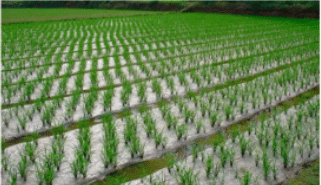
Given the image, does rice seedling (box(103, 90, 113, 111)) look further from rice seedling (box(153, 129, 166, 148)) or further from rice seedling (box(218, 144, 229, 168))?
rice seedling (box(218, 144, 229, 168))

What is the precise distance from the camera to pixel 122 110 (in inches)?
145

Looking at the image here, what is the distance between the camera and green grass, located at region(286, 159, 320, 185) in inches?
90.7

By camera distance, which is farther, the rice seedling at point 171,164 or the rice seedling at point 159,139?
the rice seedling at point 159,139

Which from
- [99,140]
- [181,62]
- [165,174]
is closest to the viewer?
[165,174]

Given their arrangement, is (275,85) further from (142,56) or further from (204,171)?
(142,56)

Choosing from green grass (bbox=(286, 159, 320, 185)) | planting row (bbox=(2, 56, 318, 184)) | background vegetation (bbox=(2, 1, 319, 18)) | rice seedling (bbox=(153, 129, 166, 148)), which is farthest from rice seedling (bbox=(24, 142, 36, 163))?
background vegetation (bbox=(2, 1, 319, 18))

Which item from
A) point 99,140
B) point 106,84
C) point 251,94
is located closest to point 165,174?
point 99,140

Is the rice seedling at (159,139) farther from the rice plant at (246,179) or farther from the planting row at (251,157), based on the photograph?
the rice plant at (246,179)

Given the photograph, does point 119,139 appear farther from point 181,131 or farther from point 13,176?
point 13,176

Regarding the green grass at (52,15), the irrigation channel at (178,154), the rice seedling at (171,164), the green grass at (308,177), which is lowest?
the green grass at (308,177)

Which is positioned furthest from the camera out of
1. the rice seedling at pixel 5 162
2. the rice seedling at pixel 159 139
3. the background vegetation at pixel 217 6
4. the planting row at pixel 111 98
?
the background vegetation at pixel 217 6

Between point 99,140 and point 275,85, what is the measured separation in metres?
2.81

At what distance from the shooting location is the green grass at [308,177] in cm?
230

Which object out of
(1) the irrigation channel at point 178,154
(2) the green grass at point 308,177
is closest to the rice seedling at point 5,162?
(1) the irrigation channel at point 178,154
